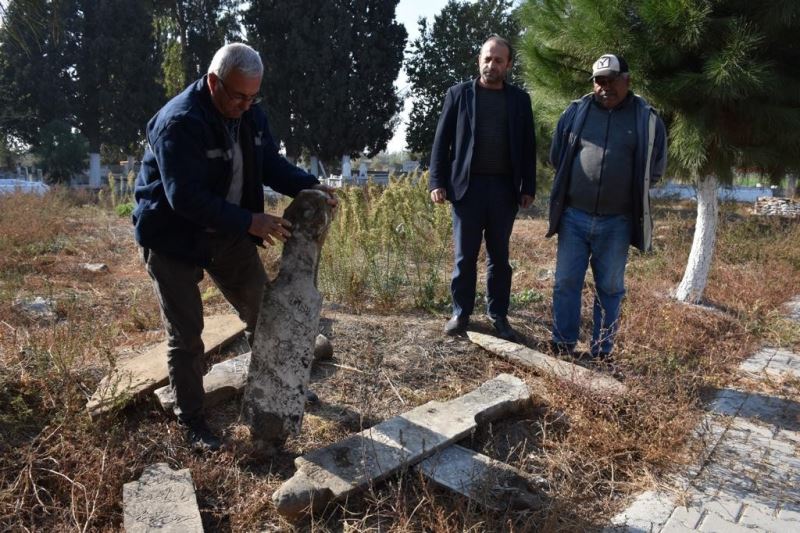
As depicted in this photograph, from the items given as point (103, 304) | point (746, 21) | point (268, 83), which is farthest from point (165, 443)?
point (268, 83)

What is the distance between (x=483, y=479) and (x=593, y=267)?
191cm

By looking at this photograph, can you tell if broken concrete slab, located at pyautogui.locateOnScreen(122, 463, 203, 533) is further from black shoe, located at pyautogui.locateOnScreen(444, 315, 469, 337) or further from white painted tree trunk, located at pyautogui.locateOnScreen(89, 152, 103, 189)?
white painted tree trunk, located at pyautogui.locateOnScreen(89, 152, 103, 189)

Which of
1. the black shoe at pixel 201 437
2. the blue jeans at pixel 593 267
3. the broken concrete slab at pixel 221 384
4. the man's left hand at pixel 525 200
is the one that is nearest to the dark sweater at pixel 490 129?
the man's left hand at pixel 525 200

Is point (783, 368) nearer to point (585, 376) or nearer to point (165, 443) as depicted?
point (585, 376)

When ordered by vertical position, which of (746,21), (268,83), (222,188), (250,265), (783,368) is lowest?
(783,368)

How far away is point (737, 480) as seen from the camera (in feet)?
8.91

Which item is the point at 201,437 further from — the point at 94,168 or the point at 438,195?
the point at 94,168

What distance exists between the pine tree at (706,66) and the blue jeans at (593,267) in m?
1.55

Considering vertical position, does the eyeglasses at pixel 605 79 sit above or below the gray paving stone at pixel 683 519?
above

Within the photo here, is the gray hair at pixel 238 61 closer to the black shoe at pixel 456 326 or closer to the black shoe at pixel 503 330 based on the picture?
the black shoe at pixel 456 326

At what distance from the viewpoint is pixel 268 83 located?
25.2 metres

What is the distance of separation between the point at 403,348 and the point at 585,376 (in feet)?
4.13

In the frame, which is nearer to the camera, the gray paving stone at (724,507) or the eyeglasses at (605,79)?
the gray paving stone at (724,507)

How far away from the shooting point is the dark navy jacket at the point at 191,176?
7.56ft
